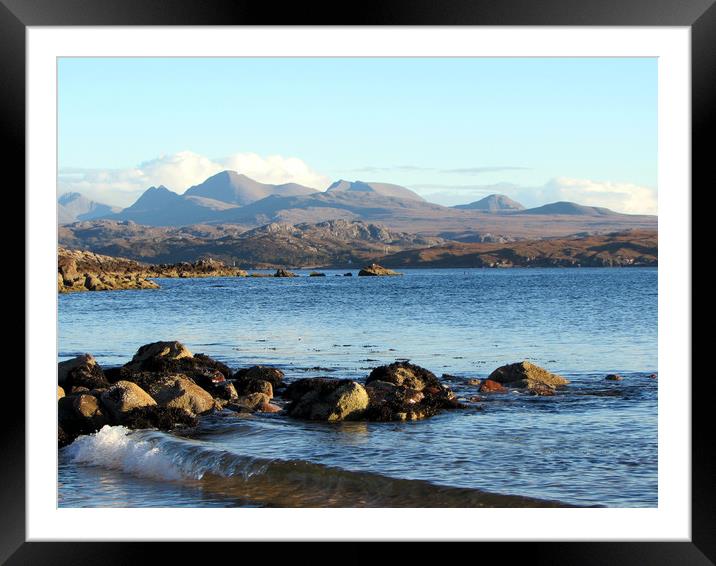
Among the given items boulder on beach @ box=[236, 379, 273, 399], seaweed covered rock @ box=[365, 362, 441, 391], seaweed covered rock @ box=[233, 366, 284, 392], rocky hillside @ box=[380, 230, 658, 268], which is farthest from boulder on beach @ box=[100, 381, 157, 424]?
rocky hillside @ box=[380, 230, 658, 268]

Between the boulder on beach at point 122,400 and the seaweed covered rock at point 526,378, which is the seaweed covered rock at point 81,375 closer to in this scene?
the boulder on beach at point 122,400

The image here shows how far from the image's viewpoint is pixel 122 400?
41.5ft

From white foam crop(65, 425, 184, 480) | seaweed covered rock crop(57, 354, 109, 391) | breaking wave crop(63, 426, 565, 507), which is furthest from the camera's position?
seaweed covered rock crop(57, 354, 109, 391)

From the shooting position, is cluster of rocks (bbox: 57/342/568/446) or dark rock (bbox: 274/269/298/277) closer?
cluster of rocks (bbox: 57/342/568/446)

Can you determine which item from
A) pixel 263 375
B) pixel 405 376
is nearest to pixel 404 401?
pixel 405 376

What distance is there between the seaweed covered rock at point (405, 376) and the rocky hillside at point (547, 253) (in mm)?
95561

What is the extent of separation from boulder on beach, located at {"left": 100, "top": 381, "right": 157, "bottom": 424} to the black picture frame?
6561 millimetres

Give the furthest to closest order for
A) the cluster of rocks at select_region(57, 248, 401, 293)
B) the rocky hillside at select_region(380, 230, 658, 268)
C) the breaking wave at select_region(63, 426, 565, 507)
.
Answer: the rocky hillside at select_region(380, 230, 658, 268), the cluster of rocks at select_region(57, 248, 401, 293), the breaking wave at select_region(63, 426, 565, 507)

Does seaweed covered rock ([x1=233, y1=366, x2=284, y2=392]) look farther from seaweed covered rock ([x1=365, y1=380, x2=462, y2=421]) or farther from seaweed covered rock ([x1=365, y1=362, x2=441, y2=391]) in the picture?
seaweed covered rock ([x1=365, y1=380, x2=462, y2=421])

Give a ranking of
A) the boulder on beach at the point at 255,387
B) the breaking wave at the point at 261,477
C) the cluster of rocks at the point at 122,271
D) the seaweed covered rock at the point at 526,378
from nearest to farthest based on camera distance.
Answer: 1. the breaking wave at the point at 261,477
2. the boulder on beach at the point at 255,387
3. the seaweed covered rock at the point at 526,378
4. the cluster of rocks at the point at 122,271

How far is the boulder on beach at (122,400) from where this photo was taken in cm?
1253

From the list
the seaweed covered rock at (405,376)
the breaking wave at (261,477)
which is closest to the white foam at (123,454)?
the breaking wave at (261,477)

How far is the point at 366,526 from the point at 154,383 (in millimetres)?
8710

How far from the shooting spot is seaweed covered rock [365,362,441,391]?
632 inches
